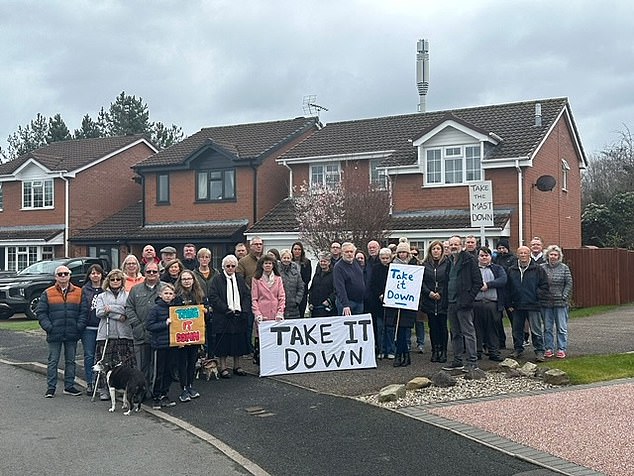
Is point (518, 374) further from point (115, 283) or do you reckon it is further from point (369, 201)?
point (369, 201)

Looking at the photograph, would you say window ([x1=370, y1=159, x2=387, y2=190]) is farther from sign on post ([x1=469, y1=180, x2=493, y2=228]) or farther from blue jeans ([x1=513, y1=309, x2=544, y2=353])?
blue jeans ([x1=513, y1=309, x2=544, y2=353])

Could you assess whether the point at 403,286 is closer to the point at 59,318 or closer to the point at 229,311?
the point at 229,311

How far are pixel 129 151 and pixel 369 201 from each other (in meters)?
20.9

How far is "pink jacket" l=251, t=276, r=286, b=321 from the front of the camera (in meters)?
12.5

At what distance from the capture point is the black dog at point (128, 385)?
10.2 metres

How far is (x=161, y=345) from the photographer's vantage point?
10.5 metres

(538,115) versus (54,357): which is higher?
(538,115)

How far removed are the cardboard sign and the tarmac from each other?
85 centimetres

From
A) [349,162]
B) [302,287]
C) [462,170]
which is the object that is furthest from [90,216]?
[302,287]

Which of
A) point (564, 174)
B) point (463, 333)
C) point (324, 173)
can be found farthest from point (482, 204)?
point (564, 174)

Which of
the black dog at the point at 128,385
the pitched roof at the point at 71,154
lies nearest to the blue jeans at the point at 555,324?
the black dog at the point at 128,385

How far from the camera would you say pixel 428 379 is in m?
11.2

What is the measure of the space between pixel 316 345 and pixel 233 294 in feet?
5.13

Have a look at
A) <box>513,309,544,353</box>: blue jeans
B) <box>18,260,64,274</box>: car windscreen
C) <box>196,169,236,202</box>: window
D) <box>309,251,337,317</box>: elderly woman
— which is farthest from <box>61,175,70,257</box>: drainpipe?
<box>513,309,544,353</box>: blue jeans
